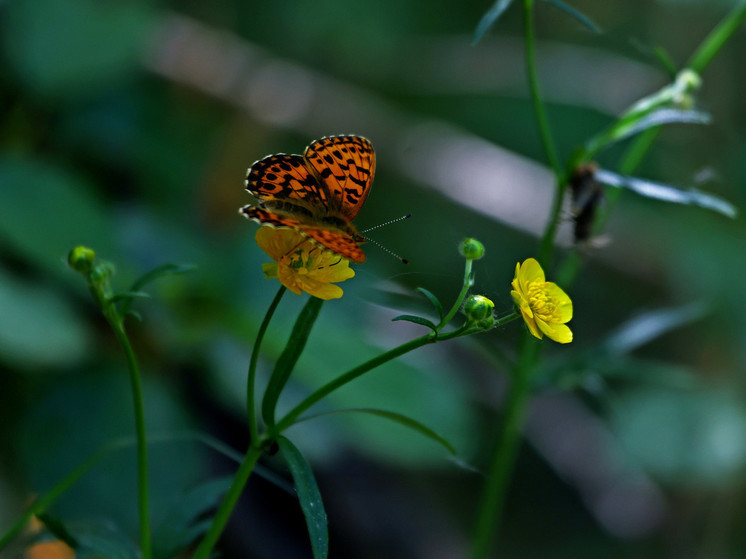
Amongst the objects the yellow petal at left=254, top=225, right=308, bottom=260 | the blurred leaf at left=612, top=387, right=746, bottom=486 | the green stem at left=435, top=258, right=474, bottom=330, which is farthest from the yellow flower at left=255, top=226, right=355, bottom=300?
the blurred leaf at left=612, top=387, right=746, bottom=486

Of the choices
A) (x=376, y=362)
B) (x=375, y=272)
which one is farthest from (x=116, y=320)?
(x=375, y=272)

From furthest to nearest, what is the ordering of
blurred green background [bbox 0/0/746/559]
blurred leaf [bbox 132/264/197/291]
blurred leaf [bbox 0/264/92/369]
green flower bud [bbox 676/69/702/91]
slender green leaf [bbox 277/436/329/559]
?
blurred green background [bbox 0/0/746/559] < blurred leaf [bbox 0/264/92/369] < green flower bud [bbox 676/69/702/91] < blurred leaf [bbox 132/264/197/291] < slender green leaf [bbox 277/436/329/559]

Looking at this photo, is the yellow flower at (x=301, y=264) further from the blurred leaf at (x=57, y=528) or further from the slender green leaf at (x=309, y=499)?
the blurred leaf at (x=57, y=528)

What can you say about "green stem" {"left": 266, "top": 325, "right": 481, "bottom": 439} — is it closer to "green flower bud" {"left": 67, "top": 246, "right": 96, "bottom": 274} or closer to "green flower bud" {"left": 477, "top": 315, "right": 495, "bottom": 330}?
"green flower bud" {"left": 477, "top": 315, "right": 495, "bottom": 330}

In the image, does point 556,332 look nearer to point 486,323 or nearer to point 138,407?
point 486,323

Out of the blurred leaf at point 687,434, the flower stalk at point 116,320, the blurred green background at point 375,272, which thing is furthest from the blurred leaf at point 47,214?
the blurred leaf at point 687,434

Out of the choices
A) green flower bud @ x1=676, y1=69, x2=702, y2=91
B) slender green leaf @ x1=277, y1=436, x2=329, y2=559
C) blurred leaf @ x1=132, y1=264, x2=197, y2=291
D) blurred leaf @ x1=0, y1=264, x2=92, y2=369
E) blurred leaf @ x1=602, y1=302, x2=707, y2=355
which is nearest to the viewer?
slender green leaf @ x1=277, y1=436, x2=329, y2=559

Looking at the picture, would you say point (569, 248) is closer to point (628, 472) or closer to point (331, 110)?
point (628, 472)
